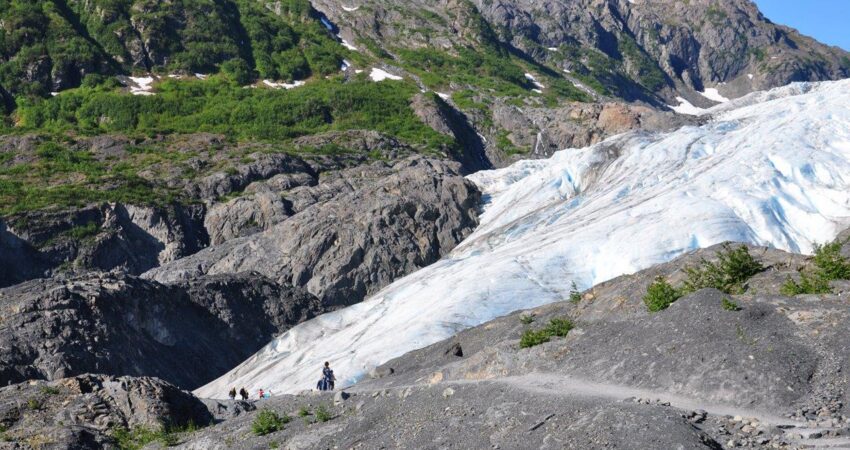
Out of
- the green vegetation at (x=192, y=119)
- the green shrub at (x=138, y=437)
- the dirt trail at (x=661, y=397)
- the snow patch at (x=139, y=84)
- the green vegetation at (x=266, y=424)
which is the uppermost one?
the snow patch at (x=139, y=84)

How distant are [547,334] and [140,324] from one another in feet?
100

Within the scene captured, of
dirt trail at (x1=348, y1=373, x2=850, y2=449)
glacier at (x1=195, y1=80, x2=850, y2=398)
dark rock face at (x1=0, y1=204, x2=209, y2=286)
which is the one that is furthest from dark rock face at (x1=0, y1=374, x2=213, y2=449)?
dark rock face at (x1=0, y1=204, x2=209, y2=286)

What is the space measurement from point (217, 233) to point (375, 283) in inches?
798

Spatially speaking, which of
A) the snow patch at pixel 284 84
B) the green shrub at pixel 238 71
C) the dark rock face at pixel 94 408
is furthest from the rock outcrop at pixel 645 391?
the green shrub at pixel 238 71

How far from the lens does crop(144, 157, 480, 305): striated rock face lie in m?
58.3

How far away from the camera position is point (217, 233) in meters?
73.0

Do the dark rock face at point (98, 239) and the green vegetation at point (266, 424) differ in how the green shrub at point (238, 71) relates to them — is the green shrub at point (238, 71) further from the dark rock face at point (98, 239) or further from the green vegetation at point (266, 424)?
the green vegetation at point (266, 424)

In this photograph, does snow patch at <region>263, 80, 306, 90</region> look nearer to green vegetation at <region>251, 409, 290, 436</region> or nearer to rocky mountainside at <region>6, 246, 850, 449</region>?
rocky mountainside at <region>6, 246, 850, 449</region>

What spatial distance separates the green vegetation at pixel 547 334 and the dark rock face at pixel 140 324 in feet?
72.3

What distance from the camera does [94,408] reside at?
2181 cm

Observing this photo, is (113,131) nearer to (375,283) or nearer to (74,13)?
(74,13)

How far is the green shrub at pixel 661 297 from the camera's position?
69.2 ft

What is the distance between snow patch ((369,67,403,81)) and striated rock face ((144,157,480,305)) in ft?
217

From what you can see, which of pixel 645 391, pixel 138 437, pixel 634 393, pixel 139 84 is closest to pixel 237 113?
pixel 139 84
